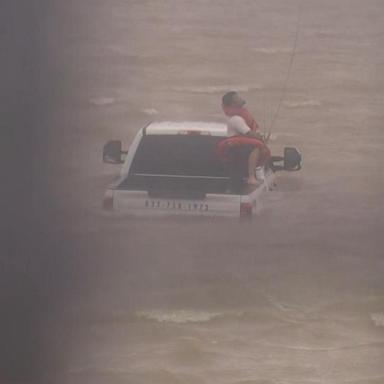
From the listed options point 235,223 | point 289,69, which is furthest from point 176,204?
point 289,69

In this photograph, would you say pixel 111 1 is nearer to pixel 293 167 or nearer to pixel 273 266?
pixel 293 167

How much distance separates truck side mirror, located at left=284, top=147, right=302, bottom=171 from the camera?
3.31 metres

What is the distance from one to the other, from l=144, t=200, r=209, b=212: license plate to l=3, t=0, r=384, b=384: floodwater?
0.20 feet

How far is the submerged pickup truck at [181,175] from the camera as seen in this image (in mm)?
3273

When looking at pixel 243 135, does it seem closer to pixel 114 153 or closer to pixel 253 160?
pixel 253 160

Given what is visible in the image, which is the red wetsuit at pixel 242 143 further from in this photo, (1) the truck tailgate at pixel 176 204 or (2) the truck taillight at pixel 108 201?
(2) the truck taillight at pixel 108 201

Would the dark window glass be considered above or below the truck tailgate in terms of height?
above

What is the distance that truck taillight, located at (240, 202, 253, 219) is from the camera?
3266 mm

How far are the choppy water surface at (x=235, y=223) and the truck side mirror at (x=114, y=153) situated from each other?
3 centimetres

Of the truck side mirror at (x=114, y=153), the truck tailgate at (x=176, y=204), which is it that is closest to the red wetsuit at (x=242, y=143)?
the truck tailgate at (x=176, y=204)

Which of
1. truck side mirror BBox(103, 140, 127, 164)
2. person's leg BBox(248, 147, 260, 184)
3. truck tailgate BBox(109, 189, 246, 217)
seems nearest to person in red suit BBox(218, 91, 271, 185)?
person's leg BBox(248, 147, 260, 184)

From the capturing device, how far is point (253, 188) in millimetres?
3281

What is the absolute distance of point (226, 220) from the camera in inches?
129

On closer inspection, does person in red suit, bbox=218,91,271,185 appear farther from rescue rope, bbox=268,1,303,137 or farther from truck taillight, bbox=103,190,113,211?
truck taillight, bbox=103,190,113,211
